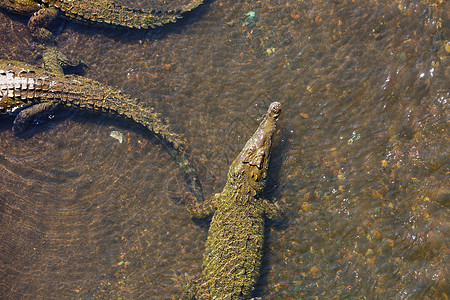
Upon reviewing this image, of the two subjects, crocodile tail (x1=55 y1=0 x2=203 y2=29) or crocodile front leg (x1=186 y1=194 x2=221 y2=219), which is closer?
crocodile front leg (x1=186 y1=194 x2=221 y2=219)

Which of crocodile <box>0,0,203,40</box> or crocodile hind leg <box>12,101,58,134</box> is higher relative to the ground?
crocodile <box>0,0,203,40</box>

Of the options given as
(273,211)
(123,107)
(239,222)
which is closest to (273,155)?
(273,211)

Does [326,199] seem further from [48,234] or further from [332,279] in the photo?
[48,234]

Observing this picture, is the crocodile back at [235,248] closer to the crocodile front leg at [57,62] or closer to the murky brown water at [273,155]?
the murky brown water at [273,155]

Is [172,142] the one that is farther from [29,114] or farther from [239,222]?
[29,114]

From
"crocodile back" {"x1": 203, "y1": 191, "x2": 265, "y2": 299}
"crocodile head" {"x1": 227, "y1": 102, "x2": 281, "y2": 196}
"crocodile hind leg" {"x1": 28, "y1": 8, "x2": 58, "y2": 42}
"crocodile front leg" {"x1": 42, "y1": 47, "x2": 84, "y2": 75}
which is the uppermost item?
"crocodile hind leg" {"x1": 28, "y1": 8, "x2": 58, "y2": 42}

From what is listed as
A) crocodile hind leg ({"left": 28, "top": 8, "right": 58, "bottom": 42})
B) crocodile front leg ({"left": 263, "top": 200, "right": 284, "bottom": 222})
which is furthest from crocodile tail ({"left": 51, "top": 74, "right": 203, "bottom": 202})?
crocodile front leg ({"left": 263, "top": 200, "right": 284, "bottom": 222})

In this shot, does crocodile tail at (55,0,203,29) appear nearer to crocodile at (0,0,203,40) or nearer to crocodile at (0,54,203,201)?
crocodile at (0,0,203,40)
